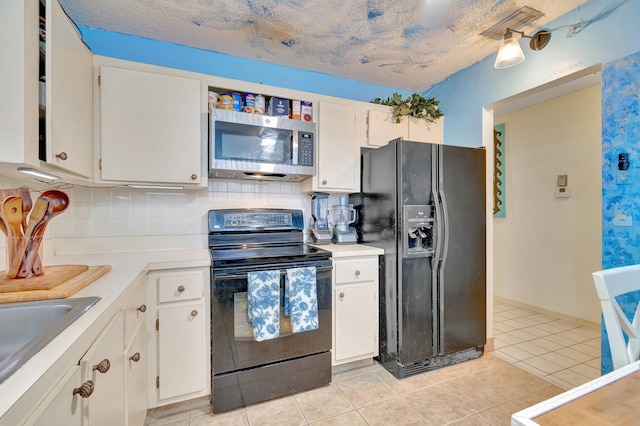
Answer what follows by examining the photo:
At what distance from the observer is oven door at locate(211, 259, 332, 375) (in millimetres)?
1670

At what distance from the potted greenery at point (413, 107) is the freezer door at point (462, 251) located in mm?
593

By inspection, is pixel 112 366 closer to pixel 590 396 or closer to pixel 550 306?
pixel 590 396

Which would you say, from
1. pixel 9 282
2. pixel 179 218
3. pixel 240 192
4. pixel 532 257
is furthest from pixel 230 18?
pixel 532 257

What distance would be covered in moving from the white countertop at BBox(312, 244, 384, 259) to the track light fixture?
5.05ft

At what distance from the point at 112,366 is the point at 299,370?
116 cm

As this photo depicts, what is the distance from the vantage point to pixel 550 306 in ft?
10.6

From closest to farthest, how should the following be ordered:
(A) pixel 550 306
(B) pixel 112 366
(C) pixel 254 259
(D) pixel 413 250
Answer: (B) pixel 112 366, (C) pixel 254 259, (D) pixel 413 250, (A) pixel 550 306

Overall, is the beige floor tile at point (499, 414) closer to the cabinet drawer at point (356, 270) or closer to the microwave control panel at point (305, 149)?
the cabinet drawer at point (356, 270)

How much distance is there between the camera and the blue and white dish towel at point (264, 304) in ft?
5.58

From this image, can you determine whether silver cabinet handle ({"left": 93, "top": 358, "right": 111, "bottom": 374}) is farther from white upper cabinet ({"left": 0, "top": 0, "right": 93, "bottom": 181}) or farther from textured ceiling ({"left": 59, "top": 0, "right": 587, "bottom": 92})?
textured ceiling ({"left": 59, "top": 0, "right": 587, "bottom": 92})

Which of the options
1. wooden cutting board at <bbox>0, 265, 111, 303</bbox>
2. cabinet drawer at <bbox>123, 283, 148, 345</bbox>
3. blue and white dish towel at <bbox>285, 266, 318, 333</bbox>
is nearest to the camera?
wooden cutting board at <bbox>0, 265, 111, 303</bbox>

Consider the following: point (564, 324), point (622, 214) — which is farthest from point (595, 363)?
point (622, 214)

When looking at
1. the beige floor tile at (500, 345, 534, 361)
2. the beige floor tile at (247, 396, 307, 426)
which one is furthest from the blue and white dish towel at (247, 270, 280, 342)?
the beige floor tile at (500, 345, 534, 361)

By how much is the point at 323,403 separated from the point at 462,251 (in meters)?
1.47
